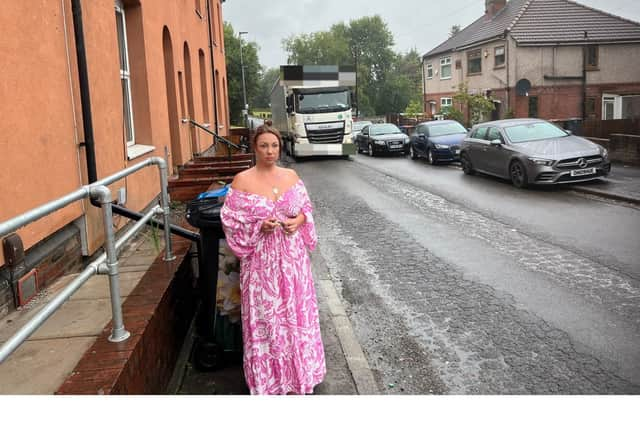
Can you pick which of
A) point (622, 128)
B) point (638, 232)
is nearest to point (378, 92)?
point (622, 128)

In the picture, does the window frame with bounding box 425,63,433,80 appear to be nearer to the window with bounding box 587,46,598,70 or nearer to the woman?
the window with bounding box 587,46,598,70

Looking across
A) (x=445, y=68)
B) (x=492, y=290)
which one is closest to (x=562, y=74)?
(x=445, y=68)

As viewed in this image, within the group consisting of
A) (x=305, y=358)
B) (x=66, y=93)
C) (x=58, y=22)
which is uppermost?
Answer: (x=58, y=22)

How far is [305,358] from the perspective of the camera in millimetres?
3537

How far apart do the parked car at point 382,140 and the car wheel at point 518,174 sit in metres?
10.9

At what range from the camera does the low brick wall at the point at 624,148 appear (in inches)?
615

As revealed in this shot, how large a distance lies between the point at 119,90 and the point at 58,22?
2060 millimetres

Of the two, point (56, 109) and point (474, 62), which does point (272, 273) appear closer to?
point (56, 109)

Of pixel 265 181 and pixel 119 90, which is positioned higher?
pixel 119 90

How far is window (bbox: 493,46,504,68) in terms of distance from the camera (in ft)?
115

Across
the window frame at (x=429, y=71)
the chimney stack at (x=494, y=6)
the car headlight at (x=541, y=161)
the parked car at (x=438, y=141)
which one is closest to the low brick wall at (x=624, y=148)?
the car headlight at (x=541, y=161)

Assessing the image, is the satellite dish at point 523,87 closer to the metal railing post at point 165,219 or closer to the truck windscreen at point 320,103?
the truck windscreen at point 320,103

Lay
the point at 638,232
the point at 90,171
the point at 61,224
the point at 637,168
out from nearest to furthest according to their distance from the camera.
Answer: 1. the point at 61,224
2. the point at 90,171
3. the point at 638,232
4. the point at 637,168
